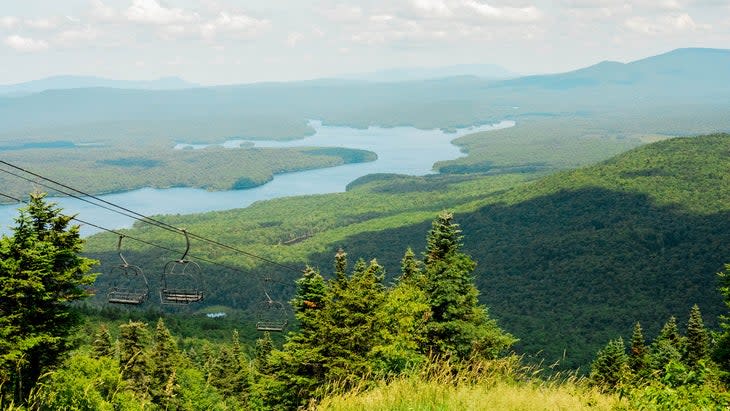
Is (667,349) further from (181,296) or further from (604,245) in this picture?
(604,245)

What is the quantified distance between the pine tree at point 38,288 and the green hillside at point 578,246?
204 ft

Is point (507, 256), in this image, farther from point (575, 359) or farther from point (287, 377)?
point (287, 377)

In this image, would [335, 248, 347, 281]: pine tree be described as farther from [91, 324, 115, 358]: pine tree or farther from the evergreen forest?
[91, 324, 115, 358]: pine tree

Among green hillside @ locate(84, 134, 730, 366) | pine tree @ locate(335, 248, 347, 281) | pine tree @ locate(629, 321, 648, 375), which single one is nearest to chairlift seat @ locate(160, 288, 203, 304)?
pine tree @ locate(335, 248, 347, 281)

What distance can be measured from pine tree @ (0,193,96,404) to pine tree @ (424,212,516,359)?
46.9 feet

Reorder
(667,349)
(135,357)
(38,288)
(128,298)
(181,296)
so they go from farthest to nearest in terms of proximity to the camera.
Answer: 1. (667,349)
2. (135,357)
3. (38,288)
4. (128,298)
5. (181,296)

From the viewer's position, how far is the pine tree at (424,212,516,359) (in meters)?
26.2

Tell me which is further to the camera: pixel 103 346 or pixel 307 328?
pixel 103 346

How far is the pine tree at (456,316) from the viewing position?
26234 millimetres

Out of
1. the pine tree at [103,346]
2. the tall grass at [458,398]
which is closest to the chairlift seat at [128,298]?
the tall grass at [458,398]

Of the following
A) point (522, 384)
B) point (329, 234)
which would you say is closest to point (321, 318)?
point (522, 384)

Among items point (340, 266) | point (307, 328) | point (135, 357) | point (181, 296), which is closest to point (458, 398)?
point (181, 296)

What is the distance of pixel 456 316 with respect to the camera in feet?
88.6

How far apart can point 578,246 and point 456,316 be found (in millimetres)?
120742
